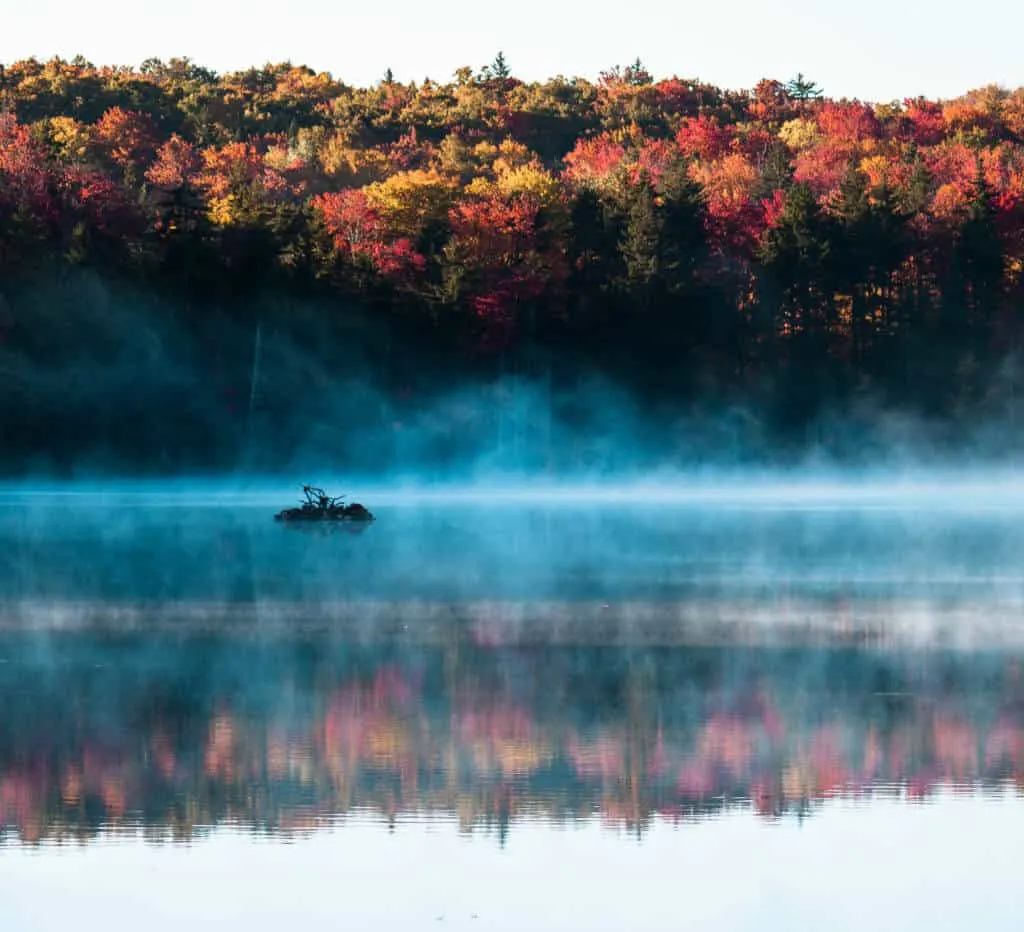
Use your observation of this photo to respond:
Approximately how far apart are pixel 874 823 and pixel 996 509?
1278 inches

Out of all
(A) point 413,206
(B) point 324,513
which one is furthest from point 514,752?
(A) point 413,206

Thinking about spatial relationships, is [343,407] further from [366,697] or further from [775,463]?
[366,697]

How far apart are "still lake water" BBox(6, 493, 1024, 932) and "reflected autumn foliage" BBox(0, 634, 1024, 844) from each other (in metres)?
0.03

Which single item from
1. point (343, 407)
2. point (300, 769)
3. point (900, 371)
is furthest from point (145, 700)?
point (900, 371)

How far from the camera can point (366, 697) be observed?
11531 mm

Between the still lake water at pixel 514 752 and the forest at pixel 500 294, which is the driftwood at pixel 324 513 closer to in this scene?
the still lake water at pixel 514 752

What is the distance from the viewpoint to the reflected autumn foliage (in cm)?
842

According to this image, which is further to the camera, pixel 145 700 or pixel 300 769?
pixel 145 700

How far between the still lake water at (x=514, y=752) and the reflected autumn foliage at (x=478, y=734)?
32 mm

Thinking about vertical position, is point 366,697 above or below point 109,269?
below

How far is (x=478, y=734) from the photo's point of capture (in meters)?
10.2

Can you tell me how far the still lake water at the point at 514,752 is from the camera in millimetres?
7066

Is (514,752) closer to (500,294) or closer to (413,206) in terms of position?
(500,294)

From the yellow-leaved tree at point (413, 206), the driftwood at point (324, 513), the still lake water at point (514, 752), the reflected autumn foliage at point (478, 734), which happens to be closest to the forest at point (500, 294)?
the yellow-leaved tree at point (413, 206)
